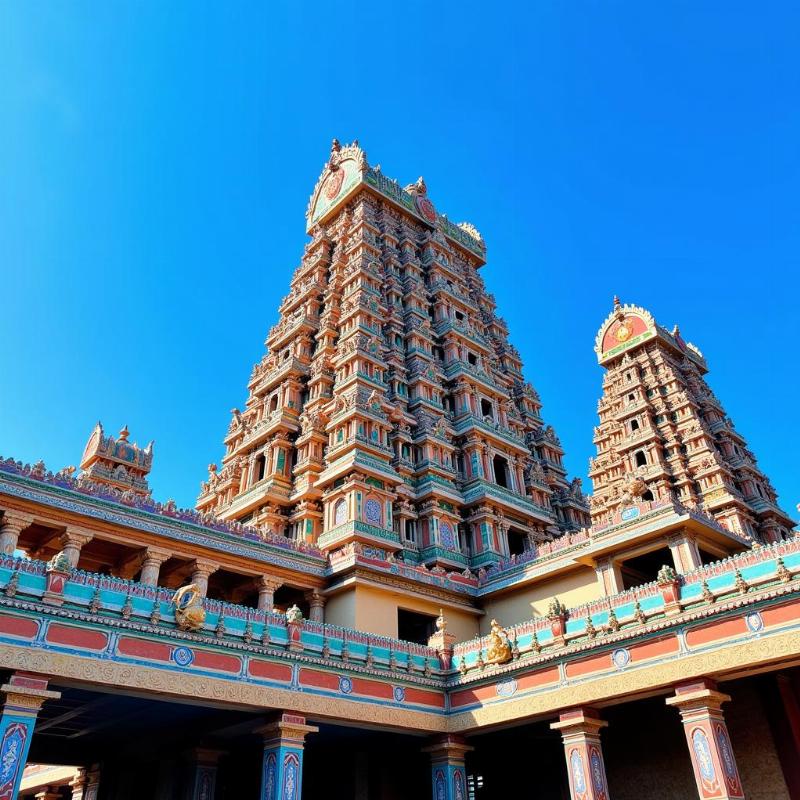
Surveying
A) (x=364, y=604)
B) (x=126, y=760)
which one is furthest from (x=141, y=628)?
(x=364, y=604)

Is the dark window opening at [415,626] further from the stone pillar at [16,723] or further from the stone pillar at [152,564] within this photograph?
the stone pillar at [16,723]

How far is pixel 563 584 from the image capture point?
3278 cm

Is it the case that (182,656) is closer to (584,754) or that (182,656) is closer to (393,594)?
(584,754)

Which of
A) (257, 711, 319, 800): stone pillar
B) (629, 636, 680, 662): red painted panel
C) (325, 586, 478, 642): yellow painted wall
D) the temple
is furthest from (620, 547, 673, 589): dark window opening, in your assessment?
(257, 711, 319, 800): stone pillar

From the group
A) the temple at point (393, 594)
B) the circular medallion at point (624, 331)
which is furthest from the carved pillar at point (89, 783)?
the circular medallion at point (624, 331)

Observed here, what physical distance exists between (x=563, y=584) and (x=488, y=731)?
10686mm

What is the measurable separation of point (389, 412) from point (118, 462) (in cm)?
1869

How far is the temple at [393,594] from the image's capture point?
1847 centimetres

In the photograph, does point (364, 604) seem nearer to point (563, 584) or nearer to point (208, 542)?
point (208, 542)

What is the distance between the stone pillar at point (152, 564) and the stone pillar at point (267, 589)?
4.18 meters

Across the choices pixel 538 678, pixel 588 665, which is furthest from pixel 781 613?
pixel 538 678

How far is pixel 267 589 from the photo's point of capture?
1207 inches

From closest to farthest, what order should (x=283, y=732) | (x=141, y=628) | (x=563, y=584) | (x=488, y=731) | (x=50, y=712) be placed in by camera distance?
(x=141, y=628)
(x=283, y=732)
(x=50, y=712)
(x=488, y=731)
(x=563, y=584)

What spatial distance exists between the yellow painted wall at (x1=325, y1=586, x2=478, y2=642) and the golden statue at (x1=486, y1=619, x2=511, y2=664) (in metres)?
7.74
